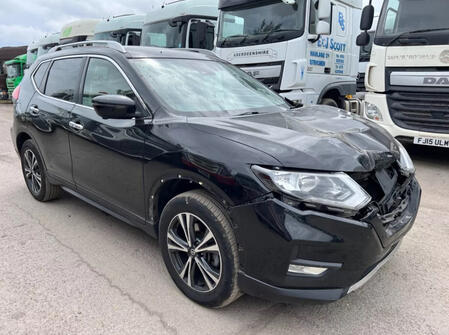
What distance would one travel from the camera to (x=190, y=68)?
3.38m

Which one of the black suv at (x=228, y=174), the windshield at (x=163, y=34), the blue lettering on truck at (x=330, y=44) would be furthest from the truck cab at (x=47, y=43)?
the black suv at (x=228, y=174)

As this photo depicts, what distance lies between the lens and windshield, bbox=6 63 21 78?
20967 mm

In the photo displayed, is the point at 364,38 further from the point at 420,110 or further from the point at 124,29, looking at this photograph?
the point at 124,29

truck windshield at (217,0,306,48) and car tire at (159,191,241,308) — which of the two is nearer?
car tire at (159,191,241,308)

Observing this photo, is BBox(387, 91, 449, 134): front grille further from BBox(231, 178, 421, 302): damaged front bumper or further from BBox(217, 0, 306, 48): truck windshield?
BBox(231, 178, 421, 302): damaged front bumper

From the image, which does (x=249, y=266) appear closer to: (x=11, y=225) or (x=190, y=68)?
(x=190, y=68)

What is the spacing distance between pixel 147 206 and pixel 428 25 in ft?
16.7

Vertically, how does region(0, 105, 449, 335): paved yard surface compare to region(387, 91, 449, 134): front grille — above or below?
below

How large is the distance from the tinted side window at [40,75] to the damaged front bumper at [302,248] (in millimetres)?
3208

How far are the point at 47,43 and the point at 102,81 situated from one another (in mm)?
15799

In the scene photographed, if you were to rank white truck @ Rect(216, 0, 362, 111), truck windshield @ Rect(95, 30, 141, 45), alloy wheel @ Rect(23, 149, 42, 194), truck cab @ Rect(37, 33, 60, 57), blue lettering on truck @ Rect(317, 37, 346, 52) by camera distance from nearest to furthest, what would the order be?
alloy wheel @ Rect(23, 149, 42, 194) → white truck @ Rect(216, 0, 362, 111) → blue lettering on truck @ Rect(317, 37, 346, 52) → truck windshield @ Rect(95, 30, 141, 45) → truck cab @ Rect(37, 33, 60, 57)

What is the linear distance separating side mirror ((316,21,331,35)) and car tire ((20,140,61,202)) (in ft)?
15.8

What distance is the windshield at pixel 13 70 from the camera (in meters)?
21.0

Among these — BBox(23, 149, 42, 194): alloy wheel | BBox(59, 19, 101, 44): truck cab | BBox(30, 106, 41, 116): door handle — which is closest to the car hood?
BBox(30, 106, 41, 116): door handle
